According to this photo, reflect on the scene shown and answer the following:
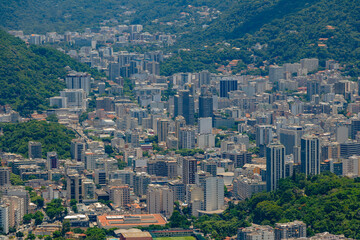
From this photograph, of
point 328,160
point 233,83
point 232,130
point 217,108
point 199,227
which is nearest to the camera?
point 199,227

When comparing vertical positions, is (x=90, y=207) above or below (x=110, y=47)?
below

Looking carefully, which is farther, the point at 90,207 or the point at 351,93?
the point at 351,93

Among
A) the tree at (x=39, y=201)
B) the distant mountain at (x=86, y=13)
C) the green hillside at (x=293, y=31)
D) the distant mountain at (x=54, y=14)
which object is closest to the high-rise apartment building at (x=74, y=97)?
the green hillside at (x=293, y=31)

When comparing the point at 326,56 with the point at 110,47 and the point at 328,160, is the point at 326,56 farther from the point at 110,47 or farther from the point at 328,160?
the point at 328,160

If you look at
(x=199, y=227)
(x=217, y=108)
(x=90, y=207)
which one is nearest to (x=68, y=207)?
(x=90, y=207)

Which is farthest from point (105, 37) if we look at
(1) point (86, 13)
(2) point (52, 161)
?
(2) point (52, 161)

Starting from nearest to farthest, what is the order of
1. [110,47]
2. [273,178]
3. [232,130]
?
[273,178], [232,130], [110,47]

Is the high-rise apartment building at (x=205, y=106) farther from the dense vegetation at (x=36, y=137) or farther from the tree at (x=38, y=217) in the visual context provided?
the tree at (x=38, y=217)
